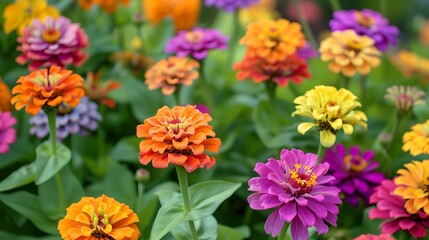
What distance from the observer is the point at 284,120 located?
981 millimetres

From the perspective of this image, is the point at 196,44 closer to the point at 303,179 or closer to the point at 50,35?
the point at 50,35

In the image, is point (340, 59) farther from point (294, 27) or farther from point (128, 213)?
point (128, 213)

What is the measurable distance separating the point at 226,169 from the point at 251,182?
34 cm

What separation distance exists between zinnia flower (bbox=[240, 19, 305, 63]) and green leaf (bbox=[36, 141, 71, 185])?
287 millimetres

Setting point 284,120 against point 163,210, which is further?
point 284,120

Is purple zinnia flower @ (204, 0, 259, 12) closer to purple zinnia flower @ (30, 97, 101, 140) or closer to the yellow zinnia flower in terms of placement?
purple zinnia flower @ (30, 97, 101, 140)

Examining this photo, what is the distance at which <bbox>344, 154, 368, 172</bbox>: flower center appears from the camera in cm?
83

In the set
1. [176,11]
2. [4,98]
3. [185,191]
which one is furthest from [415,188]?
[176,11]

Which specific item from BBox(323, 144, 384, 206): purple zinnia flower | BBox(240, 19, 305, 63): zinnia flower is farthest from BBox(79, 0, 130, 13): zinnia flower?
BBox(323, 144, 384, 206): purple zinnia flower

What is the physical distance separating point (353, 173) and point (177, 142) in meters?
0.32

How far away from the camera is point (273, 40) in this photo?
2.85ft

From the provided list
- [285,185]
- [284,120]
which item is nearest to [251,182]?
[285,185]

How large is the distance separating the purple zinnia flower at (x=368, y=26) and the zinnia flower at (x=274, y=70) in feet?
0.38

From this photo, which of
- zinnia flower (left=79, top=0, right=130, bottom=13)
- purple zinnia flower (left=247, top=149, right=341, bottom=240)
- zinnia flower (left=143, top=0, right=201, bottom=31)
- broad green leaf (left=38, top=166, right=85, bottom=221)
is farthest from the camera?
zinnia flower (left=143, top=0, right=201, bottom=31)
